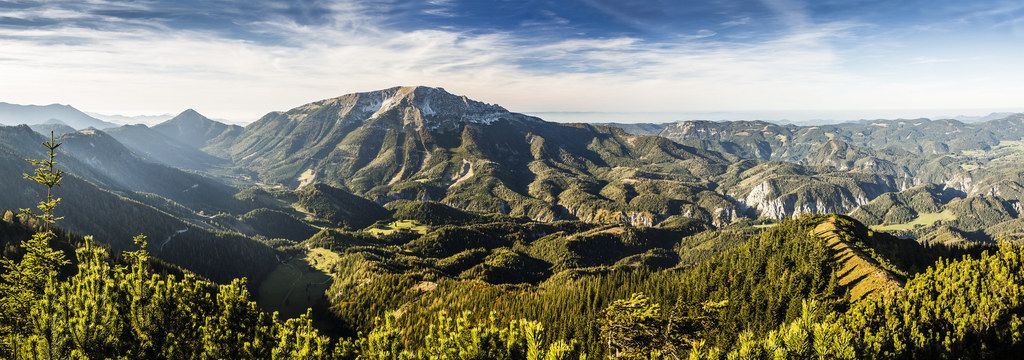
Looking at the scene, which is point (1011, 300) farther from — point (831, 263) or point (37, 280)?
point (37, 280)

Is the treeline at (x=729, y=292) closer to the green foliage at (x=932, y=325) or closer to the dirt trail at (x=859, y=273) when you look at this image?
the dirt trail at (x=859, y=273)

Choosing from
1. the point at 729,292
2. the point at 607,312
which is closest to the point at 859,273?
the point at 729,292

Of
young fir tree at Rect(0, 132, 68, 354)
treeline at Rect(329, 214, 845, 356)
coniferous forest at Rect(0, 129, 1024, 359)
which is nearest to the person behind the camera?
coniferous forest at Rect(0, 129, 1024, 359)

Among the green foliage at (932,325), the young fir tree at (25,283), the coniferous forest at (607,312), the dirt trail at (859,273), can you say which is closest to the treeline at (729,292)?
the coniferous forest at (607,312)

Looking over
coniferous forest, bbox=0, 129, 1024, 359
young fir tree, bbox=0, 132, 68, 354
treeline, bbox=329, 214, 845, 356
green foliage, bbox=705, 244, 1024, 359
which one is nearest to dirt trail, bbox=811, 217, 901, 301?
coniferous forest, bbox=0, 129, 1024, 359

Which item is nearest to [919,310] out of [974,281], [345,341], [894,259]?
[974,281]

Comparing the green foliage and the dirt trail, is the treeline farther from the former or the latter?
the green foliage

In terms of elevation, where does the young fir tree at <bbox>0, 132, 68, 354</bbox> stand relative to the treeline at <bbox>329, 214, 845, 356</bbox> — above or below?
above

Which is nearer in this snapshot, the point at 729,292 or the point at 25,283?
the point at 25,283

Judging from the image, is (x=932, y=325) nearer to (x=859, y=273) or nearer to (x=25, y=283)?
(x=859, y=273)

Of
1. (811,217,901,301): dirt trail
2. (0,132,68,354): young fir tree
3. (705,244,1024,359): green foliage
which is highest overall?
(0,132,68,354): young fir tree

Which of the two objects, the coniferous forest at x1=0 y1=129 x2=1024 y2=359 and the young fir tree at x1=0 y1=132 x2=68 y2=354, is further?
the young fir tree at x1=0 y1=132 x2=68 y2=354

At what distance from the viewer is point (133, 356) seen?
89.2ft

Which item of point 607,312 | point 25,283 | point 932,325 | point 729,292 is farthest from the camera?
point 729,292
